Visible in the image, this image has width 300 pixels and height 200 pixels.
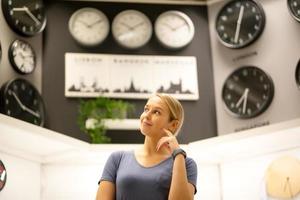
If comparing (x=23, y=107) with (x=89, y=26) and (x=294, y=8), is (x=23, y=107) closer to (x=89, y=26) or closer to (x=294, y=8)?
(x=89, y=26)

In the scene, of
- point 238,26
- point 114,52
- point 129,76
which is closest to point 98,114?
point 129,76

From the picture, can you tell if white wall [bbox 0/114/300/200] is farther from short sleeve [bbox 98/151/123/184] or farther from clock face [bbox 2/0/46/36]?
clock face [bbox 2/0/46/36]

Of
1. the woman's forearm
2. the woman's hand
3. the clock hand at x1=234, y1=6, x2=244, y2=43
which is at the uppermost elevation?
the clock hand at x1=234, y1=6, x2=244, y2=43

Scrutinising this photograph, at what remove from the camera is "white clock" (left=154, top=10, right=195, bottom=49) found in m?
3.89

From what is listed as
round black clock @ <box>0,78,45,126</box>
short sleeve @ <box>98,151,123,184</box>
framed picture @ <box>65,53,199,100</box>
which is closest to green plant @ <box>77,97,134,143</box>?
framed picture @ <box>65,53,199,100</box>

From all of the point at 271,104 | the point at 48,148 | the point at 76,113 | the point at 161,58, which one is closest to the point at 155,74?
the point at 161,58

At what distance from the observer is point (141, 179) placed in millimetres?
1617

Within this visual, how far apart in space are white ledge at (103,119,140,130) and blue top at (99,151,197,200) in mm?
1796

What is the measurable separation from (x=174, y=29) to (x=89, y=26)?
0.70m

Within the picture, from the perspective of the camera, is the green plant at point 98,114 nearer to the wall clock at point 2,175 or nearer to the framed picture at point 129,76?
the framed picture at point 129,76

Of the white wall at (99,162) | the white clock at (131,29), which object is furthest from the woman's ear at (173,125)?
the white clock at (131,29)

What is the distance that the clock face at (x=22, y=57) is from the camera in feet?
11.0

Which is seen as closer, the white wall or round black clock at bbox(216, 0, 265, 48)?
the white wall

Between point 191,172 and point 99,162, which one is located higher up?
point 191,172
